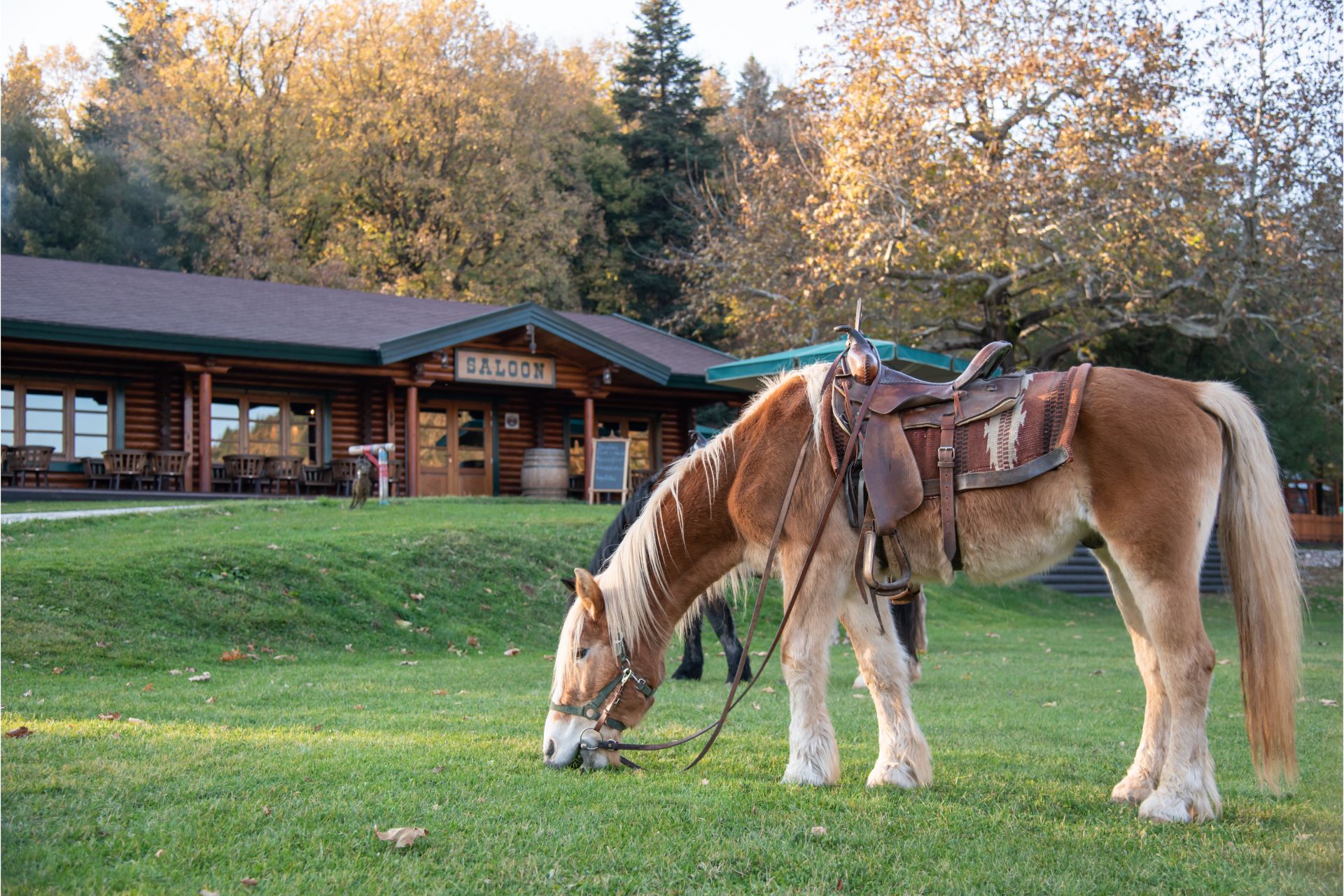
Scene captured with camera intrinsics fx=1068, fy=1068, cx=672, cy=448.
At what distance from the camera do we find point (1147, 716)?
4.53m

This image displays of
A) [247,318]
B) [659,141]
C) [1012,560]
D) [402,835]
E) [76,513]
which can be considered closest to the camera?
[402,835]

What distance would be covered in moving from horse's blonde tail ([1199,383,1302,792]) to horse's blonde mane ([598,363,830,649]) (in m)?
1.74

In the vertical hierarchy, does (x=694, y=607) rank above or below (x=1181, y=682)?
above

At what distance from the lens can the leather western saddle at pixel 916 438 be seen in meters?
4.36

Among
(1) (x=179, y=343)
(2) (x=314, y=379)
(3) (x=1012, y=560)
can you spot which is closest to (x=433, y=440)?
(2) (x=314, y=379)

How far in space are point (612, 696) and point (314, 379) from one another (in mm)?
17825

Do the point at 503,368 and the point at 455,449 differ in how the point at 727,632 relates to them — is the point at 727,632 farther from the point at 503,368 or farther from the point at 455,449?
the point at 455,449

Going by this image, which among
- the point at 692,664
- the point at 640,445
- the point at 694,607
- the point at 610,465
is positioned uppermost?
the point at 640,445

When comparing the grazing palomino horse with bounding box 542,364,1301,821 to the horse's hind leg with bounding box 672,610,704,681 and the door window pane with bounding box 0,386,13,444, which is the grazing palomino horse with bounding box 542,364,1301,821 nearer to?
the horse's hind leg with bounding box 672,610,704,681

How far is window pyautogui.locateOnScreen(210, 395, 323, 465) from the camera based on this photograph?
2052 centimetres

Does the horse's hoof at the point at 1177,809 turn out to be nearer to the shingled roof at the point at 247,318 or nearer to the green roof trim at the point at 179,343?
the shingled roof at the point at 247,318

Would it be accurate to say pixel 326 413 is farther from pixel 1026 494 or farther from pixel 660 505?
pixel 1026 494

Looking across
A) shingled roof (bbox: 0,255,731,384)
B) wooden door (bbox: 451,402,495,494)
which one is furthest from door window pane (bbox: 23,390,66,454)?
wooden door (bbox: 451,402,495,494)

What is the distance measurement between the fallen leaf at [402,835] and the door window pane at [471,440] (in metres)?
19.5
